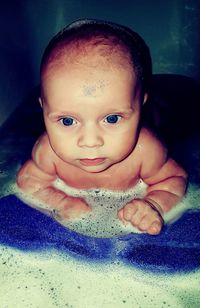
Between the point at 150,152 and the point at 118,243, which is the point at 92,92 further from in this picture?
the point at 118,243

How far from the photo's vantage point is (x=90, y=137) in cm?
113

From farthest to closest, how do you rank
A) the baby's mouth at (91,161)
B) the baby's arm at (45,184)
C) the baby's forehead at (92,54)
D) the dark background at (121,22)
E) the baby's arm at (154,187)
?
the dark background at (121,22) < the baby's arm at (45,184) < the baby's arm at (154,187) < the baby's mouth at (91,161) < the baby's forehead at (92,54)

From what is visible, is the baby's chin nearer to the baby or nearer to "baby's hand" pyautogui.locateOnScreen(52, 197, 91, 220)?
the baby

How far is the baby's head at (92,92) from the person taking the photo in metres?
1.11

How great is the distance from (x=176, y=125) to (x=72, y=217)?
2.52 ft

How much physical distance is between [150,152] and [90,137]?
1.22 ft

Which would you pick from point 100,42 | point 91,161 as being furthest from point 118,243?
point 100,42

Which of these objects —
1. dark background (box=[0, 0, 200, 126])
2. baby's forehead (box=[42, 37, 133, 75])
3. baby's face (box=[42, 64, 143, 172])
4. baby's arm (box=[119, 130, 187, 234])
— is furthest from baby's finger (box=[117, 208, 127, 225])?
dark background (box=[0, 0, 200, 126])

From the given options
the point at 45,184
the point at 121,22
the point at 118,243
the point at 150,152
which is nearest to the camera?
the point at 118,243

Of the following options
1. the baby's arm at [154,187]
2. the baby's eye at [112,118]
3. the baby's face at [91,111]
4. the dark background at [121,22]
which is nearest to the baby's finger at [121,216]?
the baby's arm at [154,187]

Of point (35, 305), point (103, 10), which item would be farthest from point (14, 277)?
point (103, 10)

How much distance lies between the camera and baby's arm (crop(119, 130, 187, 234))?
1.33m

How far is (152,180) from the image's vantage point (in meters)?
1.50

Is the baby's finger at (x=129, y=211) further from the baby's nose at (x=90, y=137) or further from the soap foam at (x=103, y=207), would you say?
the baby's nose at (x=90, y=137)
